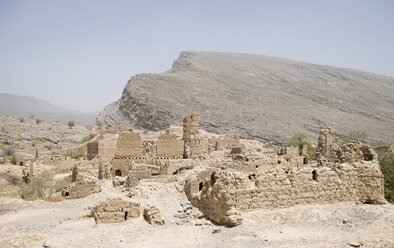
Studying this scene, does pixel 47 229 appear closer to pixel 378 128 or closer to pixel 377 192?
pixel 377 192

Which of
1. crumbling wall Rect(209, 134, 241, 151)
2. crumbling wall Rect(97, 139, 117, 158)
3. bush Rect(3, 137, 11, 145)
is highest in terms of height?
crumbling wall Rect(97, 139, 117, 158)

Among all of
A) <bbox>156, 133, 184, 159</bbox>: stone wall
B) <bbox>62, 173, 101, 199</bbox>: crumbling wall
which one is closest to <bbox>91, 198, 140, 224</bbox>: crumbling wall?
<bbox>62, 173, 101, 199</bbox>: crumbling wall

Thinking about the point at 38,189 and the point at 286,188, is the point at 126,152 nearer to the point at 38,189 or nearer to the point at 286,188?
the point at 38,189

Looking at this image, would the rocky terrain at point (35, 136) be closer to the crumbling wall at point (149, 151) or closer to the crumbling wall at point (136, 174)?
the crumbling wall at point (149, 151)

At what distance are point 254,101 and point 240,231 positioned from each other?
198 feet

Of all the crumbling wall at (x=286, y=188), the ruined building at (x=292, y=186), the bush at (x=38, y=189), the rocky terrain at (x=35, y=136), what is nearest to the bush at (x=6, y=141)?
the rocky terrain at (x=35, y=136)

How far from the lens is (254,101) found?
68.8 m

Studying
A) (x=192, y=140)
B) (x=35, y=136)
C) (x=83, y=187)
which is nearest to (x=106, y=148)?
(x=192, y=140)

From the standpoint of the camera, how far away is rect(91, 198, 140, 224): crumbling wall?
1080 cm

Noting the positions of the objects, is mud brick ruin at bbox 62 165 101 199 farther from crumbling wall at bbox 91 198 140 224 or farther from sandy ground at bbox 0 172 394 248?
crumbling wall at bbox 91 198 140 224

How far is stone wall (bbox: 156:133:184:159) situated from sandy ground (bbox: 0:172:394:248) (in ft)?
28.5

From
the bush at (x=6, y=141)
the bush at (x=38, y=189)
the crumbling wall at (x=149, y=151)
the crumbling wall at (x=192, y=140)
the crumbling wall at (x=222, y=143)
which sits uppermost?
the crumbling wall at (x=192, y=140)

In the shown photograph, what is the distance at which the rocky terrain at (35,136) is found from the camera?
39438 mm

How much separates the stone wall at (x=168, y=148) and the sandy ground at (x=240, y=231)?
868cm
